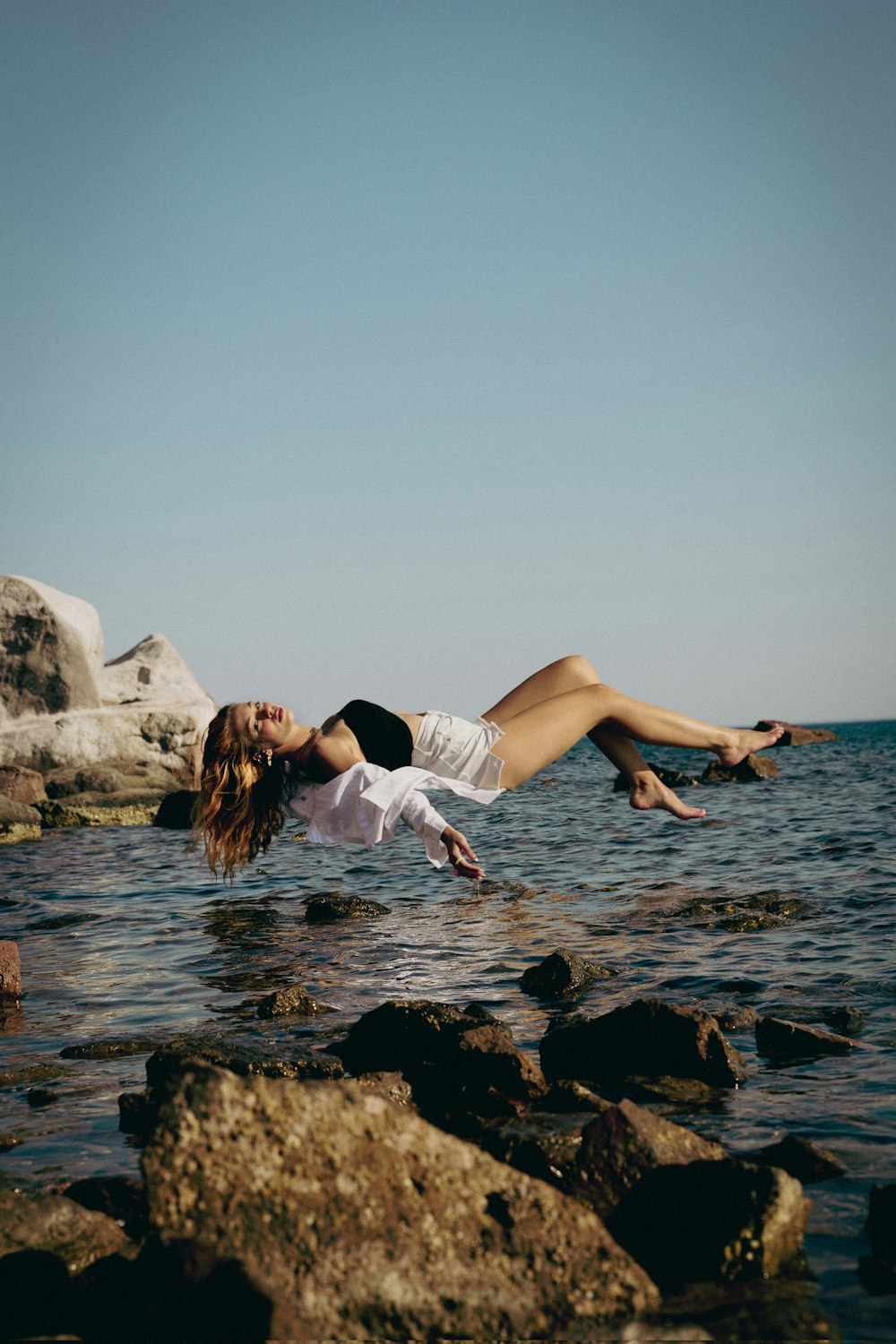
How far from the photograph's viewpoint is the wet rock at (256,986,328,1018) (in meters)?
6.44

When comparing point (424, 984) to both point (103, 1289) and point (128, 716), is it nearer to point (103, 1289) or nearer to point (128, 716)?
point (103, 1289)

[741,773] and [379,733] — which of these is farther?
[741,773]

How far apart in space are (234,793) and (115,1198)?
396cm

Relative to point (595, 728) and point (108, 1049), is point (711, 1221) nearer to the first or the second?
point (108, 1049)

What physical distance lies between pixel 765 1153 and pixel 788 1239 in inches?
30.3

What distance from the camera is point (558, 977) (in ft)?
22.4

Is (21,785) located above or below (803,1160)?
above

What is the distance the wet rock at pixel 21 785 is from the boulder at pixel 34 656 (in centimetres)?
370

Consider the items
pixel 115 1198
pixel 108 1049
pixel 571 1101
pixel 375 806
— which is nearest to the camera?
pixel 115 1198

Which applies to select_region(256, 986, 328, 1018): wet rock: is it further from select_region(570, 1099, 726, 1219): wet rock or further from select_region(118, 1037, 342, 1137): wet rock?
select_region(570, 1099, 726, 1219): wet rock

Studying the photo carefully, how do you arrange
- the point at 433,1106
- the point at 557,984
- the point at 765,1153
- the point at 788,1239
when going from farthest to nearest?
the point at 557,984
the point at 433,1106
the point at 765,1153
the point at 788,1239

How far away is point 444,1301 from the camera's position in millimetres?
2844

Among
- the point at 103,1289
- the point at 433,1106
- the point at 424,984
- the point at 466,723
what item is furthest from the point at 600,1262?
the point at 466,723

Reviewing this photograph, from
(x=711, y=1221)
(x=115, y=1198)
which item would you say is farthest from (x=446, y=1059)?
(x=711, y=1221)
